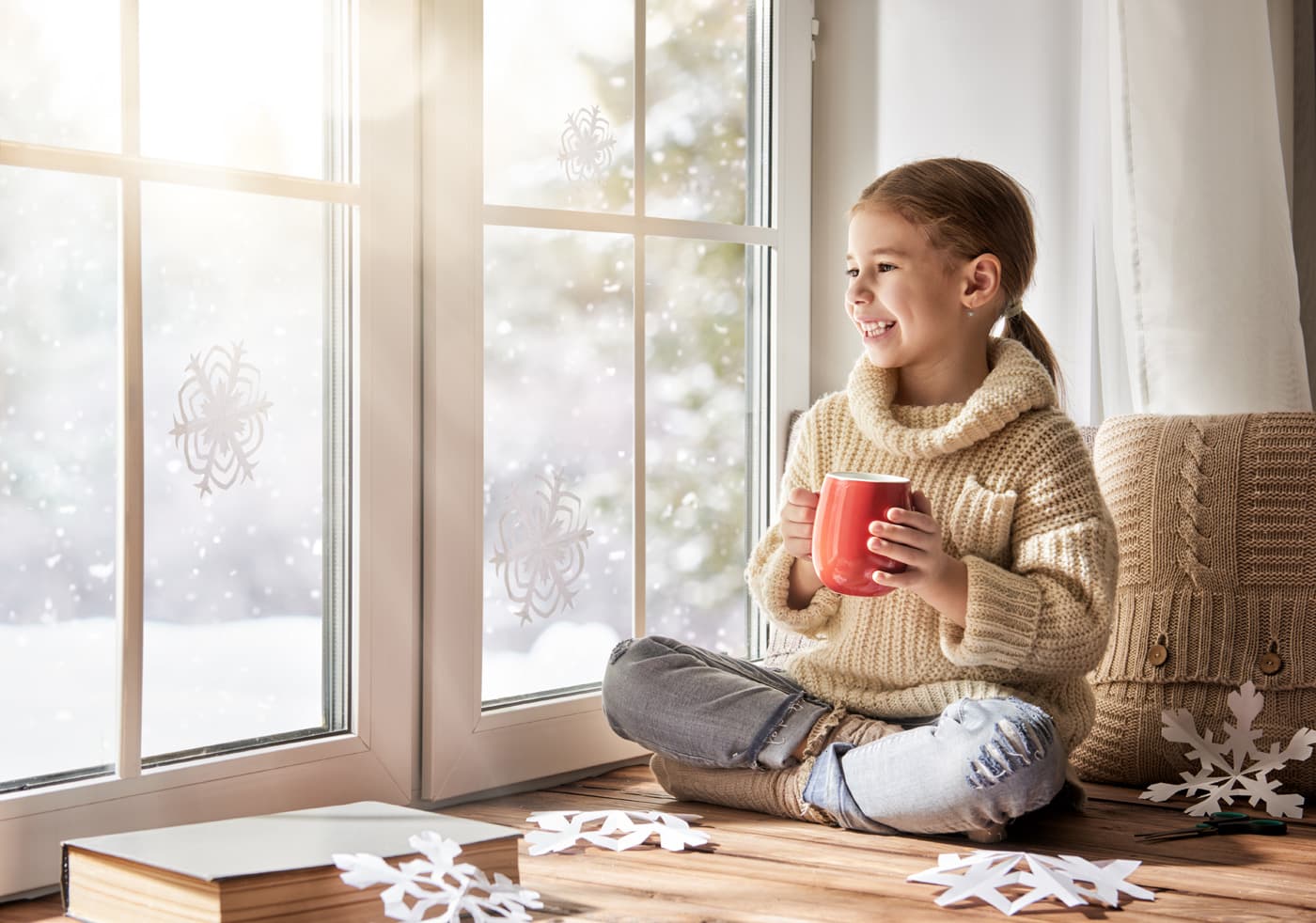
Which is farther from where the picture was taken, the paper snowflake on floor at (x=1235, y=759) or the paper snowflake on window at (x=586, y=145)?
the paper snowflake on window at (x=586, y=145)

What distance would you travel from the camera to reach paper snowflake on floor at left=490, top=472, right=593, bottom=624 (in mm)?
1690

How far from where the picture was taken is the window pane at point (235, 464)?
138cm

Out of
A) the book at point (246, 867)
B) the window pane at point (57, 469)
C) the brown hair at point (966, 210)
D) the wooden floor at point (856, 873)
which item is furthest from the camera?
the brown hair at point (966, 210)

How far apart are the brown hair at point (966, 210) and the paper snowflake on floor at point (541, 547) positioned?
525mm

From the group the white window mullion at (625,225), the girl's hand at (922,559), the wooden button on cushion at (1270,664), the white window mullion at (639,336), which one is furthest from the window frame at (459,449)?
the wooden button on cushion at (1270,664)

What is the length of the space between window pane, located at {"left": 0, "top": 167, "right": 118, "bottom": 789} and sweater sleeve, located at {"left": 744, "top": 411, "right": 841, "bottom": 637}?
2.36ft

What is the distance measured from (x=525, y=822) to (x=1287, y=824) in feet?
2.75

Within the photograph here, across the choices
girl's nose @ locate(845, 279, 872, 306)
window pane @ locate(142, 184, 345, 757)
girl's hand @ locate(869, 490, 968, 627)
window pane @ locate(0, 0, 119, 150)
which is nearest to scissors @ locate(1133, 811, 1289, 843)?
girl's hand @ locate(869, 490, 968, 627)

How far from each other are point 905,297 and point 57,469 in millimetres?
932

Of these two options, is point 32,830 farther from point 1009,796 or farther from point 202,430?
point 1009,796

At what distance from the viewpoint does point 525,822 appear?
1.51 metres

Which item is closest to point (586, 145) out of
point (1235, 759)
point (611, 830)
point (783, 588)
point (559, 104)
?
point (559, 104)

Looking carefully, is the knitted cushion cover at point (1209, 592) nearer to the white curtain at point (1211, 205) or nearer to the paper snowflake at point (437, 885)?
the white curtain at point (1211, 205)

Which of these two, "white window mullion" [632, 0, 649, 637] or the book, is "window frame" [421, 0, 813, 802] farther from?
the book
